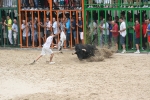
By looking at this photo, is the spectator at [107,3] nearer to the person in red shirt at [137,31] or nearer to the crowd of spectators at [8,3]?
the person in red shirt at [137,31]

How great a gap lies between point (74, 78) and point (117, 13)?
8085 mm

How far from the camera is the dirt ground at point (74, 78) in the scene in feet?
53.8

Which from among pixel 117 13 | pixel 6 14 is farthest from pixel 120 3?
pixel 6 14

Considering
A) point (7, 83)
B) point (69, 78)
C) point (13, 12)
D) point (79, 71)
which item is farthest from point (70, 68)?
point (13, 12)

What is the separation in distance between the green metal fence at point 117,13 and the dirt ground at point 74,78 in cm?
126

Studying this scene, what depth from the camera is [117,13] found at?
26.5 meters

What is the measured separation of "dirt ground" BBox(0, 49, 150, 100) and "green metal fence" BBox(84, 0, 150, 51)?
1.26 metres

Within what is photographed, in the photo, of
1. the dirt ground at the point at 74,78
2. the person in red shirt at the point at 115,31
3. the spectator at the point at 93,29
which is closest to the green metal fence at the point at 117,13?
the spectator at the point at 93,29

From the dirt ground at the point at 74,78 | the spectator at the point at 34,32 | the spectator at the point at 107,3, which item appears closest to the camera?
the dirt ground at the point at 74,78

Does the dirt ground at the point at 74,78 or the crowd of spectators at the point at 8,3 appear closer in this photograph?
the dirt ground at the point at 74,78

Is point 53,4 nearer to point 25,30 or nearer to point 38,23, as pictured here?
point 38,23

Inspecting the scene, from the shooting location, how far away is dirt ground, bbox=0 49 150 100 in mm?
16406

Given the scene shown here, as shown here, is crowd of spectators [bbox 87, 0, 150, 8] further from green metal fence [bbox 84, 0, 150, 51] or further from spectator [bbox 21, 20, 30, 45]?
spectator [bbox 21, 20, 30, 45]

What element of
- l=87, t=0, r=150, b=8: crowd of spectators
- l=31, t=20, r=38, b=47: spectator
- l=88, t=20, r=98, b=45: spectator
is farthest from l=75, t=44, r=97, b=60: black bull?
l=31, t=20, r=38, b=47: spectator
